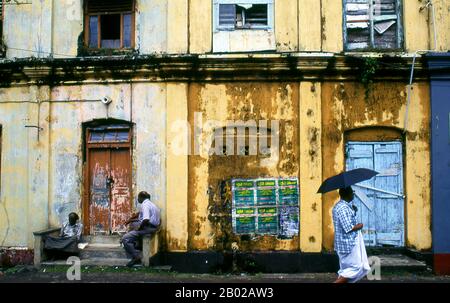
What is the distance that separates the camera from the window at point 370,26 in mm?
10812

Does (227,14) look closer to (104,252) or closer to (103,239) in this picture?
(103,239)

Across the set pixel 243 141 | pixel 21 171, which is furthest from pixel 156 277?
pixel 21 171

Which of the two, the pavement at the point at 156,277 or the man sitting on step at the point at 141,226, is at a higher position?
the man sitting on step at the point at 141,226

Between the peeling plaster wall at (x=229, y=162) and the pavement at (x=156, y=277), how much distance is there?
827 mm

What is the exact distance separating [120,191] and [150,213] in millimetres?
1219

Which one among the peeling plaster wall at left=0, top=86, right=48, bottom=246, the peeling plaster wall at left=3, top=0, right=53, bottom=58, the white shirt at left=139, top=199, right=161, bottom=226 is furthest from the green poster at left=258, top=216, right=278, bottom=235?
the peeling plaster wall at left=3, top=0, right=53, bottom=58

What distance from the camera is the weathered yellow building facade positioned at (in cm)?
1037

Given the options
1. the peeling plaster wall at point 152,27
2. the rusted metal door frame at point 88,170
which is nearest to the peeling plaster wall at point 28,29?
the peeling plaster wall at point 152,27

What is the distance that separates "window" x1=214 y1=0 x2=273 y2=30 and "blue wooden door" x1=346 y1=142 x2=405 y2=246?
3.47 metres

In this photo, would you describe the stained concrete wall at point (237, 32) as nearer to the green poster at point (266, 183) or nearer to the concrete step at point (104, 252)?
the green poster at point (266, 183)

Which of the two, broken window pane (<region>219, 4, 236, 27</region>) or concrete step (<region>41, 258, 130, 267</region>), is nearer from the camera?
concrete step (<region>41, 258, 130, 267</region>)

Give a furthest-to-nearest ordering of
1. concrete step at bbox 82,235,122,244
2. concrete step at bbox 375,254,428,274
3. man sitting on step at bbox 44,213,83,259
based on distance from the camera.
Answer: concrete step at bbox 82,235,122,244, man sitting on step at bbox 44,213,83,259, concrete step at bbox 375,254,428,274

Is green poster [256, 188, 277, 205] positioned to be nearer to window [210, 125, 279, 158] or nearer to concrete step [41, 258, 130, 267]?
window [210, 125, 279, 158]

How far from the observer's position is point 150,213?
10.1 metres
